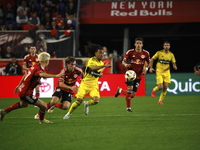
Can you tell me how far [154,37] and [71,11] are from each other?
5.25 m

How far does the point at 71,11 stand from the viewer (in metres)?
21.8

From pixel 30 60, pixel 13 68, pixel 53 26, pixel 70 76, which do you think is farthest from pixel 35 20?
pixel 70 76

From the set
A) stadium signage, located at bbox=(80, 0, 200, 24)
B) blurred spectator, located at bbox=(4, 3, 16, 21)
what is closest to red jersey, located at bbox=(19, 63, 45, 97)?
blurred spectator, located at bbox=(4, 3, 16, 21)

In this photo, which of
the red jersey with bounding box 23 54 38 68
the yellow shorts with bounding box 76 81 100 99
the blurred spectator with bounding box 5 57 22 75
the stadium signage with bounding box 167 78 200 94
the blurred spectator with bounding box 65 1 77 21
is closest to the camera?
the yellow shorts with bounding box 76 81 100 99

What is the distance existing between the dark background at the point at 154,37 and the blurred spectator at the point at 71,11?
150cm

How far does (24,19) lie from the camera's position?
70.4ft

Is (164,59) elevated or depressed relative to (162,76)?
elevated

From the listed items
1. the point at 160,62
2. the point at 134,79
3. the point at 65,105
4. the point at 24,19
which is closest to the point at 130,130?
the point at 65,105

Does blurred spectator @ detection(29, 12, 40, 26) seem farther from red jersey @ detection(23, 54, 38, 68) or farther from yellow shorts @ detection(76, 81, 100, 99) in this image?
yellow shorts @ detection(76, 81, 100, 99)

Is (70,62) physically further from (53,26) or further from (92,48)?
(53,26)

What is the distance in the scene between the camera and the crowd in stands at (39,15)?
69.3ft

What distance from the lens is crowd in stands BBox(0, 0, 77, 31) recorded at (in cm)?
2111

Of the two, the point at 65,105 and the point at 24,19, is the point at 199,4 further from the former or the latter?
the point at 65,105

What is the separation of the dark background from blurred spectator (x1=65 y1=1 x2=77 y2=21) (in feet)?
4.93
